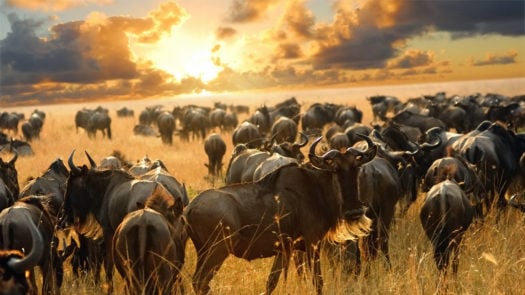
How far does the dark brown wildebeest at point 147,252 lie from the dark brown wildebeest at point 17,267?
1.21 metres

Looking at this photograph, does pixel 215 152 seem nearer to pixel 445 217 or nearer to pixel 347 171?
pixel 445 217

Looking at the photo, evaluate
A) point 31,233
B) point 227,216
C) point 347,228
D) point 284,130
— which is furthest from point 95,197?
point 284,130

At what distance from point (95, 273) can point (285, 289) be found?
2.65 m

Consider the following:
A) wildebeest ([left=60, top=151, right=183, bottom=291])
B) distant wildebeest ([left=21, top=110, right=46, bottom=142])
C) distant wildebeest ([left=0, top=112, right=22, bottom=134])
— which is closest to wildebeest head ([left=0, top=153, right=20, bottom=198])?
wildebeest ([left=60, top=151, right=183, bottom=291])

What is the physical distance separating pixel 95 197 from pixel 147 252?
7.70ft

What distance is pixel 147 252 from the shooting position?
214 inches

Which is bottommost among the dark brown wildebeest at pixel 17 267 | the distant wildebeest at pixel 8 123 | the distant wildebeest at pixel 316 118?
the distant wildebeest at pixel 316 118

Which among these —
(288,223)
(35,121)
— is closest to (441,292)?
(288,223)

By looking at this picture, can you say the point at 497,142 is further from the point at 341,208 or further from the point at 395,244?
the point at 341,208

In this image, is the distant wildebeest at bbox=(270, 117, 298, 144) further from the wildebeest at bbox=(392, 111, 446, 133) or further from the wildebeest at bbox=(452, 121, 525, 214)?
the wildebeest at bbox=(452, 121, 525, 214)

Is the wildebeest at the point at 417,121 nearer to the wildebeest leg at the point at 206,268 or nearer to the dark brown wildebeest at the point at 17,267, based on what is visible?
the wildebeest leg at the point at 206,268

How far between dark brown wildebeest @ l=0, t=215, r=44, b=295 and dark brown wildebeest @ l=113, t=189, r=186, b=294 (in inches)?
47.5

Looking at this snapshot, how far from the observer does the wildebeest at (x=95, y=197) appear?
7234 millimetres

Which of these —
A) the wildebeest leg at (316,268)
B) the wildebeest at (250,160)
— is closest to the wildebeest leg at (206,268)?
the wildebeest leg at (316,268)
